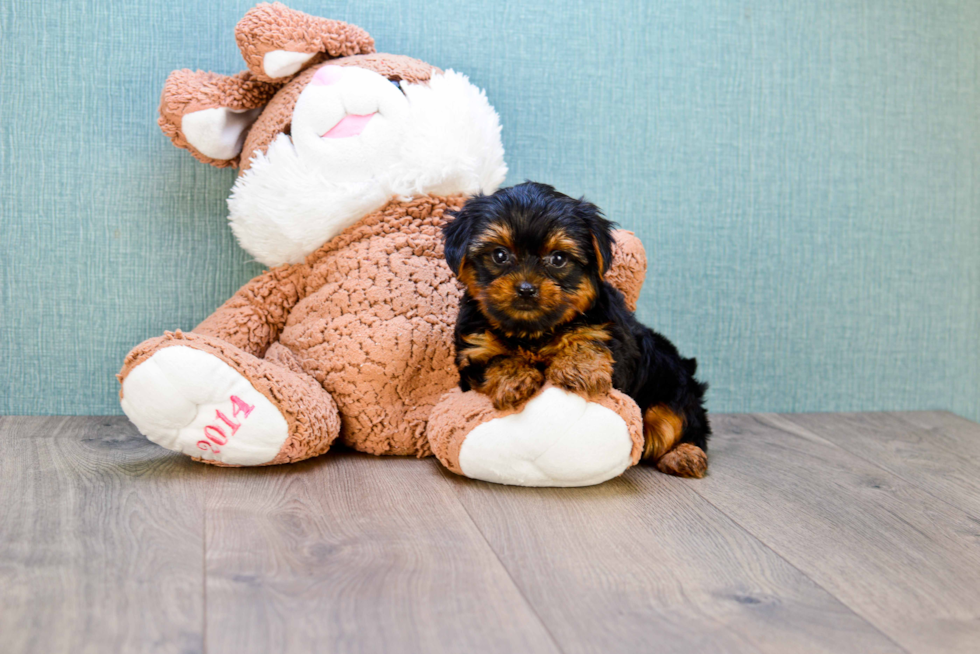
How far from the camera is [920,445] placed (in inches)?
96.7

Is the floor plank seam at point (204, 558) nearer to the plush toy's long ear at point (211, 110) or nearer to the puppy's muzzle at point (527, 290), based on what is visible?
the puppy's muzzle at point (527, 290)

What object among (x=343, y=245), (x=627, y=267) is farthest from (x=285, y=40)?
(x=627, y=267)

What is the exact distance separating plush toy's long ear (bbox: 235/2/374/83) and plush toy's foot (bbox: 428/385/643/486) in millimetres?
1002

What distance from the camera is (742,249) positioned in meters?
2.70

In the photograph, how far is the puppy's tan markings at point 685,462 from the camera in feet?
6.60

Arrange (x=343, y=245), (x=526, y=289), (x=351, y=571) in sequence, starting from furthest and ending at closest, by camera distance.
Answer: (x=343, y=245) < (x=526, y=289) < (x=351, y=571)

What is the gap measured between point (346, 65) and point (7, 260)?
1155mm

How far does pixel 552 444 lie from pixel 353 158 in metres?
0.87

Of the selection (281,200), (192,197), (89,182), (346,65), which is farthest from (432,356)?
(89,182)

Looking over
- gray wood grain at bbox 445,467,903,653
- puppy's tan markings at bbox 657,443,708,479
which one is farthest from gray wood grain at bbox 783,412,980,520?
gray wood grain at bbox 445,467,903,653

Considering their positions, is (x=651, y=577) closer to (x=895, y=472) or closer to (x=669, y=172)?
(x=895, y=472)

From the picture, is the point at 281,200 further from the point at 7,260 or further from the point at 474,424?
the point at 7,260

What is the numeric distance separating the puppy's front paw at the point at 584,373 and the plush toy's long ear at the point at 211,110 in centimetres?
112

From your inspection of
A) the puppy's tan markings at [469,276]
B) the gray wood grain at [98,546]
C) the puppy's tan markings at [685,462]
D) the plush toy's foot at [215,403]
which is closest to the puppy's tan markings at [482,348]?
the puppy's tan markings at [469,276]
